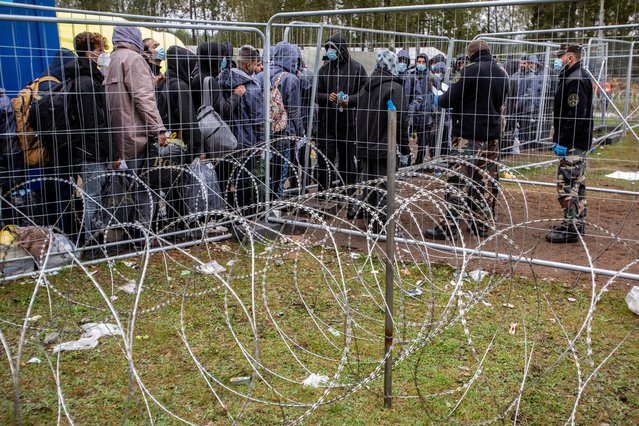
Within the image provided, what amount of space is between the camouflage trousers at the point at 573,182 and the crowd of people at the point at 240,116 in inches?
0.5

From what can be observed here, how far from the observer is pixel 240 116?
752cm

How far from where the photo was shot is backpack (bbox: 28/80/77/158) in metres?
5.95

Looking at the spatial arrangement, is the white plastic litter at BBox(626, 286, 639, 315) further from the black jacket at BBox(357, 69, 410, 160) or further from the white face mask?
the white face mask

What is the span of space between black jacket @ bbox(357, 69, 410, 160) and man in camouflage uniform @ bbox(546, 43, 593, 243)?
1.76 metres

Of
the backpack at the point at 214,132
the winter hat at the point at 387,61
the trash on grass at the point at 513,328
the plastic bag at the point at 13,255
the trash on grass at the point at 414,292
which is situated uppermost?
the winter hat at the point at 387,61

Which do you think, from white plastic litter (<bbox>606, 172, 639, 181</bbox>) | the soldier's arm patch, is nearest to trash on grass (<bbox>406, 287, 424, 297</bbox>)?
the soldier's arm patch

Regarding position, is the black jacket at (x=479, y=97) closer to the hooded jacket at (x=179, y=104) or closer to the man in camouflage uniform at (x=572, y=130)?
the man in camouflage uniform at (x=572, y=130)

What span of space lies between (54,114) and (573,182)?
18.6 feet

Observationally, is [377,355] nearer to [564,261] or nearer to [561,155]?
[564,261]

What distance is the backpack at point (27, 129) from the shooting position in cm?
603

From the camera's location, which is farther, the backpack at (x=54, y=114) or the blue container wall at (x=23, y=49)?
the blue container wall at (x=23, y=49)

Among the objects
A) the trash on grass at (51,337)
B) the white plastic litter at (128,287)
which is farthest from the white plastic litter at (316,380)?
the white plastic litter at (128,287)

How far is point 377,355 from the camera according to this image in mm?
4598

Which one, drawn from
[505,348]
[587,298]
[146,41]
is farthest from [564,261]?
[146,41]
